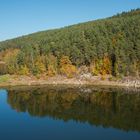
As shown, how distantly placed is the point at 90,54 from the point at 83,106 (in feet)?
149

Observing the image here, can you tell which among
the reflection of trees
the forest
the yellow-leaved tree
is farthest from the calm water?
the yellow-leaved tree

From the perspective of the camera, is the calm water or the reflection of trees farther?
the reflection of trees

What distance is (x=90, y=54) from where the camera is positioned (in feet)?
407

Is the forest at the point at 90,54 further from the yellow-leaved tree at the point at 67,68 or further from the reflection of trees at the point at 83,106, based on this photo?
the reflection of trees at the point at 83,106

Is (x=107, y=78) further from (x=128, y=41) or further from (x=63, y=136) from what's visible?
(x=63, y=136)

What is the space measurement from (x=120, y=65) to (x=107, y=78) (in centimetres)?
723

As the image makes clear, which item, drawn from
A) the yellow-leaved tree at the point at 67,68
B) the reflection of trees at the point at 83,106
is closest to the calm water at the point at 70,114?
the reflection of trees at the point at 83,106

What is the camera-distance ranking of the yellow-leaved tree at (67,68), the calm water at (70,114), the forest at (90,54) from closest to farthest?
1. the calm water at (70,114)
2. the forest at (90,54)
3. the yellow-leaved tree at (67,68)

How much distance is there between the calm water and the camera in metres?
57.8

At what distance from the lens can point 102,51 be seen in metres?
122

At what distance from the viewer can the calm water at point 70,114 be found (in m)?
57.8

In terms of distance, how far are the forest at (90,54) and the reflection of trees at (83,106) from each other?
1841cm

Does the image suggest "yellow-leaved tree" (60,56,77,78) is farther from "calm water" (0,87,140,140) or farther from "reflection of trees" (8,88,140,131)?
→ "reflection of trees" (8,88,140,131)

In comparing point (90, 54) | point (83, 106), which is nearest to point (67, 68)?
point (90, 54)
